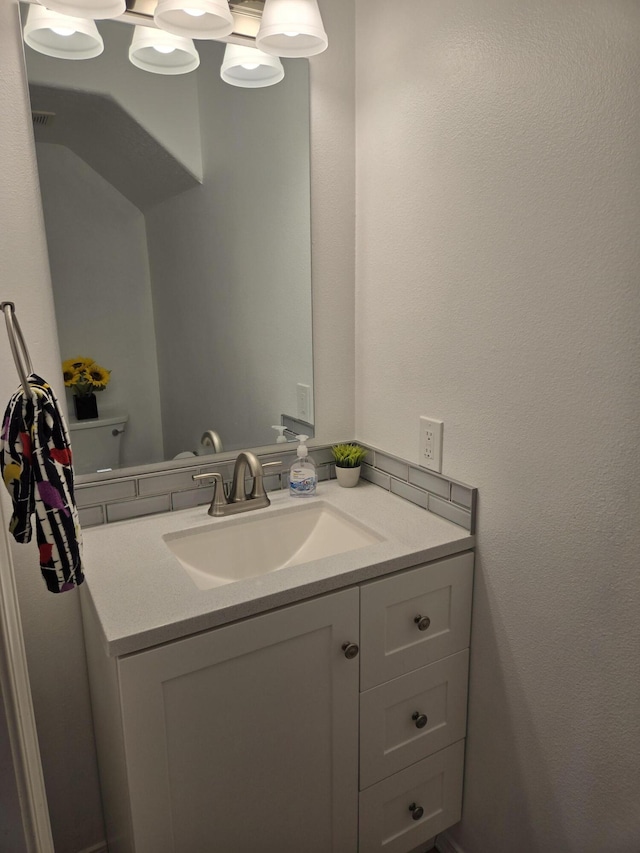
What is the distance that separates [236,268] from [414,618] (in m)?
0.95

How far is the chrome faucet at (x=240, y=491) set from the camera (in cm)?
144

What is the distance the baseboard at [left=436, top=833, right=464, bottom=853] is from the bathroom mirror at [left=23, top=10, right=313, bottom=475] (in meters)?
1.13

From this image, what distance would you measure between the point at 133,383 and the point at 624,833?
1.34m

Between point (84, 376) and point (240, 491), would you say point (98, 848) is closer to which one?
point (240, 491)

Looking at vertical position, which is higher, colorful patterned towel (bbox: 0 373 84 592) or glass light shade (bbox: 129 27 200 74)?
glass light shade (bbox: 129 27 200 74)

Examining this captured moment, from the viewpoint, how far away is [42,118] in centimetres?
122

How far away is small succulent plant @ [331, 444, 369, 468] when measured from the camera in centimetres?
164

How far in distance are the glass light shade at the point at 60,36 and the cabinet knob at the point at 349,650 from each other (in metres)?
1.34

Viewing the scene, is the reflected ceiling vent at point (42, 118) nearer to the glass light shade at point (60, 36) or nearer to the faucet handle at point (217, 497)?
the glass light shade at point (60, 36)

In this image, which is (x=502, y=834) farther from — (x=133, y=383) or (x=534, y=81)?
(x=534, y=81)

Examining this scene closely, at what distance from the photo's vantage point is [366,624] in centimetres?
121

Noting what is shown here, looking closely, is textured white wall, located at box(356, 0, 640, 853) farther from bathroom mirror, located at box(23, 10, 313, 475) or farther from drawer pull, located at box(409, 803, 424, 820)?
bathroom mirror, located at box(23, 10, 313, 475)

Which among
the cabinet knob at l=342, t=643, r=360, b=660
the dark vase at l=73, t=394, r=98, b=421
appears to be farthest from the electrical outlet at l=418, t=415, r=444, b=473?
the dark vase at l=73, t=394, r=98, b=421

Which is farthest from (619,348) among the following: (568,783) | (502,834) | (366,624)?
(502,834)
